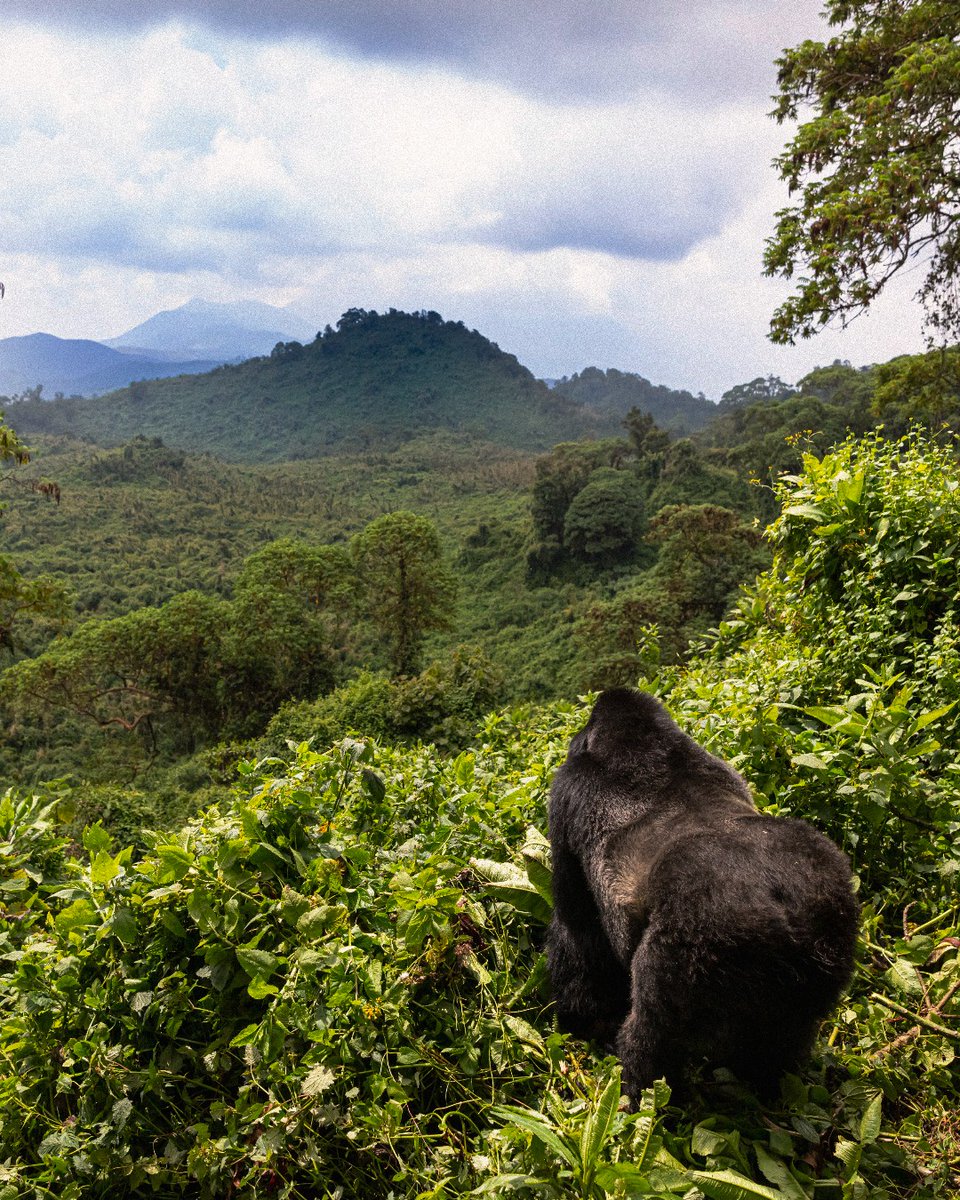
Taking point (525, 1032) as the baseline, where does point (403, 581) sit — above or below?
below

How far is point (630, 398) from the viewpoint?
A: 4619 inches

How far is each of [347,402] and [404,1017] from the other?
10664 cm

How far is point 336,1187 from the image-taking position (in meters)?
1.67

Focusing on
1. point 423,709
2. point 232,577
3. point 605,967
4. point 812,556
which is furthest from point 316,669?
point 605,967

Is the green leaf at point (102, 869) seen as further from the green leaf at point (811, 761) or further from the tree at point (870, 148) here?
the tree at point (870, 148)

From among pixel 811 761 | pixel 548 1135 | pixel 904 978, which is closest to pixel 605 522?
pixel 811 761

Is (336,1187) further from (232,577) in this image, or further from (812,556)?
(232,577)

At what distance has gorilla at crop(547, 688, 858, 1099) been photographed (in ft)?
5.02

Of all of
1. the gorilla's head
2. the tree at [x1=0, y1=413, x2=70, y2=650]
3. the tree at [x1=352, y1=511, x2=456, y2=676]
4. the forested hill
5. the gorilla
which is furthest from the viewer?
the forested hill

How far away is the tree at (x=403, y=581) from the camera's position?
23.2 m

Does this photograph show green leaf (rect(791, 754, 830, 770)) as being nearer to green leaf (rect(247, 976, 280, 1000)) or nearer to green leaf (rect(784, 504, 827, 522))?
green leaf (rect(247, 976, 280, 1000))

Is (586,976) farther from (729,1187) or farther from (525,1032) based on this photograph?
(729,1187)

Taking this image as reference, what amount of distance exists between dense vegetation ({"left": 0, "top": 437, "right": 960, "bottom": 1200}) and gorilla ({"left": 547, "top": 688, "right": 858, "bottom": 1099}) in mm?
119

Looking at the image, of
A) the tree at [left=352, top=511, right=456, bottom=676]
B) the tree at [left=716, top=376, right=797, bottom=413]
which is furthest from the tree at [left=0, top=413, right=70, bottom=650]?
the tree at [left=716, top=376, right=797, bottom=413]
